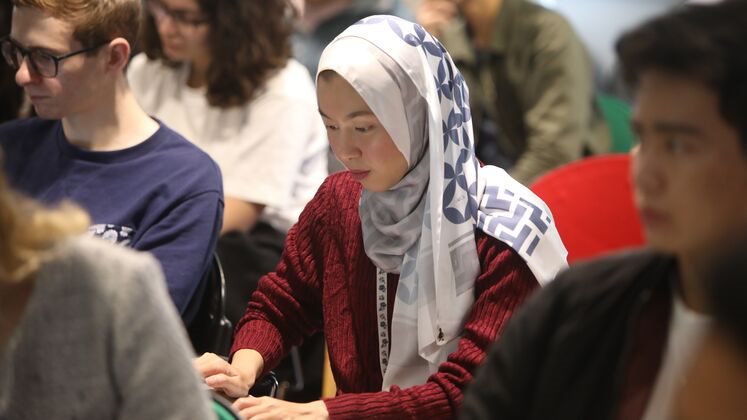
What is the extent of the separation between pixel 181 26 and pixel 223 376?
4.82ft

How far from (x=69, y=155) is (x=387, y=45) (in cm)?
82

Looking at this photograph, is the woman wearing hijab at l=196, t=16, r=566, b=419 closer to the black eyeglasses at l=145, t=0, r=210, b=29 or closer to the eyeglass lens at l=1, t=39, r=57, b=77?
the eyeglass lens at l=1, t=39, r=57, b=77

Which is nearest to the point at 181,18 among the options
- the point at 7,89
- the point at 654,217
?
the point at 7,89

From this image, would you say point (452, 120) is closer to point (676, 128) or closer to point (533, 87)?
point (676, 128)

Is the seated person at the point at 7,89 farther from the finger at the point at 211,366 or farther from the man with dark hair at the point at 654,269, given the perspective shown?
the man with dark hair at the point at 654,269

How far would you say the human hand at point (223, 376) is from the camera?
1.98 m

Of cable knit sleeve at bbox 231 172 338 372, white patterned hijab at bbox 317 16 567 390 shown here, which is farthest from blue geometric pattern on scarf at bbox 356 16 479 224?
cable knit sleeve at bbox 231 172 338 372

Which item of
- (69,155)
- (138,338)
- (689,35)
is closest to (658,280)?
(689,35)

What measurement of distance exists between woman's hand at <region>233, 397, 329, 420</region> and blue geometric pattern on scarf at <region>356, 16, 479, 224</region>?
0.39 meters

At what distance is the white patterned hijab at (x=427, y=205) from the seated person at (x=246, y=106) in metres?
1.10

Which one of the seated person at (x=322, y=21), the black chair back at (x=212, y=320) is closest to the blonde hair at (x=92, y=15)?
the black chair back at (x=212, y=320)

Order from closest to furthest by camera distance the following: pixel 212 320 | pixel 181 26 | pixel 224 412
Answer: pixel 224 412 < pixel 212 320 < pixel 181 26

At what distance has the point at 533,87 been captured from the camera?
12.8ft

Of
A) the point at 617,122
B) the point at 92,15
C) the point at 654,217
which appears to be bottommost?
the point at 617,122
